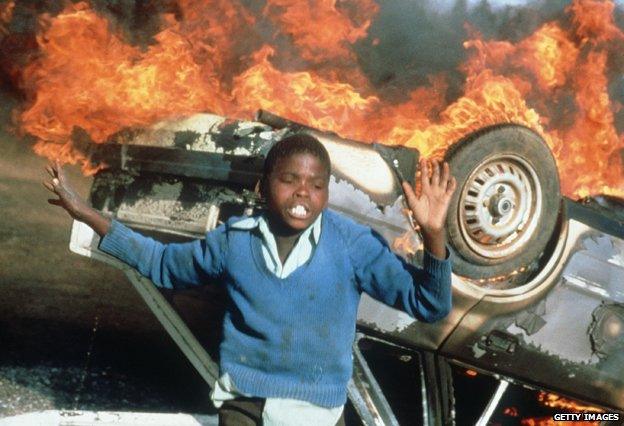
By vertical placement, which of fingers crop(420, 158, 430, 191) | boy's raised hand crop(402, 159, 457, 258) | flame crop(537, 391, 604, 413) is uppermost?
fingers crop(420, 158, 430, 191)

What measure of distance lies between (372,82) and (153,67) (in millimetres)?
13381

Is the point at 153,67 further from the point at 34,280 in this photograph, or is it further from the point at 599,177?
the point at 599,177

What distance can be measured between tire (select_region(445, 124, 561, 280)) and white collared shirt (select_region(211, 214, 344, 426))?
152 cm

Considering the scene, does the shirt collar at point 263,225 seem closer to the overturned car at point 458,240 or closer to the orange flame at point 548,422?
the overturned car at point 458,240

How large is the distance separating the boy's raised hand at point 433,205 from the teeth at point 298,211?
369mm

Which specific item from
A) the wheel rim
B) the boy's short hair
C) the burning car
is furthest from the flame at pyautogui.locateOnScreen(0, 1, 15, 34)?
the boy's short hair

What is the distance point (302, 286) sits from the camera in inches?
77.5

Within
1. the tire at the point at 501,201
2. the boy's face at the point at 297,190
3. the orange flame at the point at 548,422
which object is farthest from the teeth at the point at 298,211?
the orange flame at the point at 548,422

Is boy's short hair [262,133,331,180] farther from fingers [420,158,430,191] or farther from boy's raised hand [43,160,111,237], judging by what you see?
boy's raised hand [43,160,111,237]

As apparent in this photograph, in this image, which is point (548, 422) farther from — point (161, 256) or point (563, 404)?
point (161, 256)

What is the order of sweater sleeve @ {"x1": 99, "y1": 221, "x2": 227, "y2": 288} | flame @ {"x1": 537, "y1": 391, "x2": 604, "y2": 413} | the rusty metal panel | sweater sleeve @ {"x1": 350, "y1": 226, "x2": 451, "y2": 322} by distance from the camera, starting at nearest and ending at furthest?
1. sweater sleeve @ {"x1": 350, "y1": 226, "x2": 451, "y2": 322}
2. sweater sleeve @ {"x1": 99, "y1": 221, "x2": 227, "y2": 288}
3. the rusty metal panel
4. flame @ {"x1": 537, "y1": 391, "x2": 604, "y2": 413}

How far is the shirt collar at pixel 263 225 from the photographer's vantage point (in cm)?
206

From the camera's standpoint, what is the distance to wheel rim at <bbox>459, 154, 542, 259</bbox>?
3.38 m

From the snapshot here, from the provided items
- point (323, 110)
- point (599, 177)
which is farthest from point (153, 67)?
point (599, 177)
